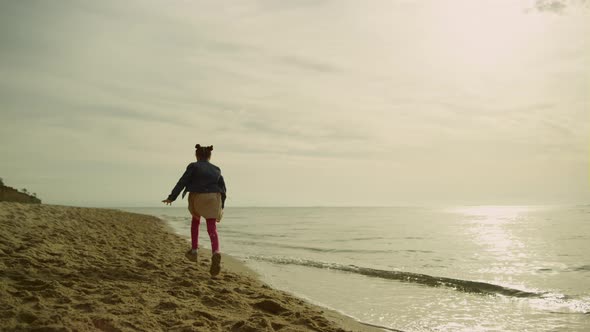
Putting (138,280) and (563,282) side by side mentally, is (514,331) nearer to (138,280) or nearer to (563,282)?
(138,280)

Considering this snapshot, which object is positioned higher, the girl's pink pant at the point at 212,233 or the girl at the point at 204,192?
the girl at the point at 204,192

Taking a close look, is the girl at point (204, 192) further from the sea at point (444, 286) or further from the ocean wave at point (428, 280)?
the ocean wave at point (428, 280)

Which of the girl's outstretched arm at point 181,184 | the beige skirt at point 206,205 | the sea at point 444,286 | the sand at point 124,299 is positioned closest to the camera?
the sand at point 124,299

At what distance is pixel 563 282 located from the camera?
1117 centimetres

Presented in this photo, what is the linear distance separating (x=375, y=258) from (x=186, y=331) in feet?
42.3

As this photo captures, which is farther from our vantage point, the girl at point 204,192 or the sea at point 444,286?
the girl at point 204,192

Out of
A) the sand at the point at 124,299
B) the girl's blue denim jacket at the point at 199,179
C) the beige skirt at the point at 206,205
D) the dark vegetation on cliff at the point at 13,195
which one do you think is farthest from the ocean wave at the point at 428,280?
the dark vegetation on cliff at the point at 13,195

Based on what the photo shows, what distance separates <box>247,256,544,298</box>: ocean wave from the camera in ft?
31.5

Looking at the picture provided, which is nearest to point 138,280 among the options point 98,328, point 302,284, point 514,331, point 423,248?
point 98,328

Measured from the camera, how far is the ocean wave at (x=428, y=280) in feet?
31.5

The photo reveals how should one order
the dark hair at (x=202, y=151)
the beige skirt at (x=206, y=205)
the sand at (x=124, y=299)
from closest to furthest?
the sand at (x=124, y=299) → the beige skirt at (x=206, y=205) → the dark hair at (x=202, y=151)

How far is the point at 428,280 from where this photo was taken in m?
10.9

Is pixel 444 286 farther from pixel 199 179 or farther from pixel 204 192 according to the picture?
pixel 199 179

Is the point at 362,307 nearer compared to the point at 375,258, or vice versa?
the point at 362,307
